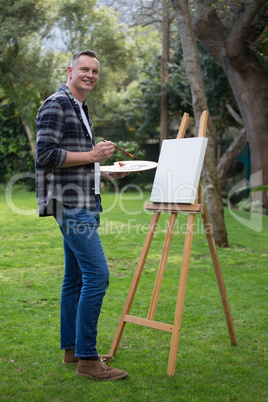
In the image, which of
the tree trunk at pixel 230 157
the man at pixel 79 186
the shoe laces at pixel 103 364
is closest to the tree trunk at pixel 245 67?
the tree trunk at pixel 230 157

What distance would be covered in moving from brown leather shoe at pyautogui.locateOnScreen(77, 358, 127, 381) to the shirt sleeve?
1.28 meters

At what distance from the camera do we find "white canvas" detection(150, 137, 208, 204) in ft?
11.3

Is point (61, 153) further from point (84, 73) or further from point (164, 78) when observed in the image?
point (164, 78)

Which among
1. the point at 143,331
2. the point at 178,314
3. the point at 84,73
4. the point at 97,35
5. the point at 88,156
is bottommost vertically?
the point at 143,331

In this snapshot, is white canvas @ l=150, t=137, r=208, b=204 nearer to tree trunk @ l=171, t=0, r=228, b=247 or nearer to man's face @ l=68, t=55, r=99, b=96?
man's face @ l=68, t=55, r=99, b=96

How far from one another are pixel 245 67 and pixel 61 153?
8.86 m

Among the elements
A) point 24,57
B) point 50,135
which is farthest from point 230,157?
point 50,135

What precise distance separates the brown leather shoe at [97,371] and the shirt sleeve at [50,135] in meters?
1.28

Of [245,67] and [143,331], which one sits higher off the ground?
[245,67]

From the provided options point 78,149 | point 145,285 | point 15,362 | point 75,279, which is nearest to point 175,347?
point 75,279

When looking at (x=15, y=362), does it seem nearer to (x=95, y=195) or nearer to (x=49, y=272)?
(x=95, y=195)

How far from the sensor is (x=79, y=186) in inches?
117

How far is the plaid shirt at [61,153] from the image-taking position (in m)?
2.84

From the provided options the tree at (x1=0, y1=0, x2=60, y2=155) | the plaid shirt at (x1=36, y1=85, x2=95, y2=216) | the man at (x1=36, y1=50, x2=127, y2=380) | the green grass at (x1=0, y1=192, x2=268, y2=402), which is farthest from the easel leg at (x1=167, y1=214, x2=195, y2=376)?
the tree at (x1=0, y1=0, x2=60, y2=155)
